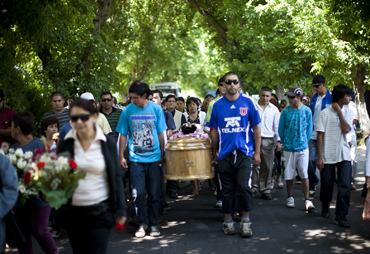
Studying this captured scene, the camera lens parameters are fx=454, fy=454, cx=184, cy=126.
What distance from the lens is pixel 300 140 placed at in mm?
8516

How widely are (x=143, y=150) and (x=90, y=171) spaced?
2.86 m

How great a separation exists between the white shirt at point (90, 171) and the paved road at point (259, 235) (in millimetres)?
2362

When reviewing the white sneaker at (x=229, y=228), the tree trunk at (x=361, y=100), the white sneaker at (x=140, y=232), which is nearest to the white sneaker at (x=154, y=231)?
the white sneaker at (x=140, y=232)

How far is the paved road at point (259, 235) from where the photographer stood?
620 cm

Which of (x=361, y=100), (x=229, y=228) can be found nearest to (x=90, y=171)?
(x=229, y=228)

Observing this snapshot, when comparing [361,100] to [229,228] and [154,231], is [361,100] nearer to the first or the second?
[229,228]

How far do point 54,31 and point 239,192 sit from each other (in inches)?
339

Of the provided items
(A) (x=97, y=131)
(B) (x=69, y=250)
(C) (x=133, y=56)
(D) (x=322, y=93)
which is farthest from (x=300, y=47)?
(C) (x=133, y=56)

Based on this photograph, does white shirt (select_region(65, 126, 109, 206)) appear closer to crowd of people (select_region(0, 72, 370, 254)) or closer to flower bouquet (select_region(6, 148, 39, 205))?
crowd of people (select_region(0, 72, 370, 254))

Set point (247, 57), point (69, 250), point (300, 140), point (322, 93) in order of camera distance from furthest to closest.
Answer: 1. point (247, 57)
2. point (322, 93)
3. point (300, 140)
4. point (69, 250)

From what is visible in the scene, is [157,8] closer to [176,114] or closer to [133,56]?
[133,56]

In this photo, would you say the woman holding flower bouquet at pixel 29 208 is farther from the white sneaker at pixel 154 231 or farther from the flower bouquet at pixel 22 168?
the white sneaker at pixel 154 231

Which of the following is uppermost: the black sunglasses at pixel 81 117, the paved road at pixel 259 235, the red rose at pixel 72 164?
the black sunglasses at pixel 81 117

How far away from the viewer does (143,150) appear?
6.94 metres
